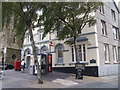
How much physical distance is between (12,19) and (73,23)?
579cm

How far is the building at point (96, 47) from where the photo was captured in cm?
1892

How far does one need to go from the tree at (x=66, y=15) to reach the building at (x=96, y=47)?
12.7 ft

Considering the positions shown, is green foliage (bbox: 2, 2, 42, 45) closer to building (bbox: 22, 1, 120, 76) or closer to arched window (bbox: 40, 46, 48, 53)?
building (bbox: 22, 1, 120, 76)

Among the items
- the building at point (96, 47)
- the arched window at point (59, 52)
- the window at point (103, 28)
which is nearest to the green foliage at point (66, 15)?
the building at point (96, 47)

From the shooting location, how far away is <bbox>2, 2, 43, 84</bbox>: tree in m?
12.2

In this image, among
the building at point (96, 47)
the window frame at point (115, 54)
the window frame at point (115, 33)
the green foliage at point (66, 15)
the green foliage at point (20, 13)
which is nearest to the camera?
the green foliage at point (20, 13)

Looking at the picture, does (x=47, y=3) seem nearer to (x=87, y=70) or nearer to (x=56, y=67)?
(x=87, y=70)

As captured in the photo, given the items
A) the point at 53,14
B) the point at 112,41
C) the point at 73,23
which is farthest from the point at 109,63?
the point at 53,14

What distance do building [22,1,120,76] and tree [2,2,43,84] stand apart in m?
3.87

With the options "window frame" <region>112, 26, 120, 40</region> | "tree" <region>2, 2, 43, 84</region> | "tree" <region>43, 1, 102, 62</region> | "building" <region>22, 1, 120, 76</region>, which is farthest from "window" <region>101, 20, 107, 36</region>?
"tree" <region>2, 2, 43, 84</region>

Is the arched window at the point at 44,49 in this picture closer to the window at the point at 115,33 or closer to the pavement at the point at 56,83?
the pavement at the point at 56,83

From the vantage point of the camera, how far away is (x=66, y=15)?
48.4 feet

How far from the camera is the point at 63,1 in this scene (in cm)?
1379

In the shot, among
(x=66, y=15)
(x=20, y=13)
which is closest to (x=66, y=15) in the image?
(x=66, y=15)
